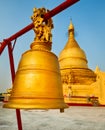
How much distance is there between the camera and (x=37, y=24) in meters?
1.87

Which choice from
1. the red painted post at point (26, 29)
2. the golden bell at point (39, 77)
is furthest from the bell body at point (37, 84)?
the red painted post at point (26, 29)

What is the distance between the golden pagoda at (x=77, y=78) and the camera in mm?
17047

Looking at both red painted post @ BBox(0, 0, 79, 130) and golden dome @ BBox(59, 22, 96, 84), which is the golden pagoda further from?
red painted post @ BBox(0, 0, 79, 130)

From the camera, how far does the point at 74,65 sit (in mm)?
21953

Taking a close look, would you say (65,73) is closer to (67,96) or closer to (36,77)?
(67,96)

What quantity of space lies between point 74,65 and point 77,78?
215 centimetres

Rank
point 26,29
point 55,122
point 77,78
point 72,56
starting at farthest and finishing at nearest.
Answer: point 72,56
point 77,78
point 55,122
point 26,29

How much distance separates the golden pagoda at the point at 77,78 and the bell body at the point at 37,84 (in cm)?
1469

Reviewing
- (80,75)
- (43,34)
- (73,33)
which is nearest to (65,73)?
(80,75)

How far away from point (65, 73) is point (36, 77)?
62.5ft

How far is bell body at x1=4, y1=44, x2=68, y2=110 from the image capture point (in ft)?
5.08

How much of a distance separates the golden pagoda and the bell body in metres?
14.7

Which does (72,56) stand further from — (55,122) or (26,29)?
(26,29)

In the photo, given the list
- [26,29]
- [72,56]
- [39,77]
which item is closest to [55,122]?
[26,29]
